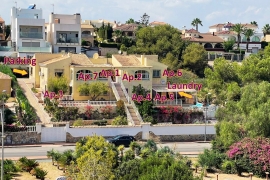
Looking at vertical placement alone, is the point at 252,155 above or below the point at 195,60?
below

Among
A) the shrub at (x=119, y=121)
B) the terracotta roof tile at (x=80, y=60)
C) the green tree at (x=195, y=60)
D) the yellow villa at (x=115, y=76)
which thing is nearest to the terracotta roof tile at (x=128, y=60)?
the yellow villa at (x=115, y=76)

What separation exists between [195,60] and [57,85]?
32.5 m

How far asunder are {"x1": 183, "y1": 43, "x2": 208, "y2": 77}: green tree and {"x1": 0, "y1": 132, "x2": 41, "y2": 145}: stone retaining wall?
42.0 m

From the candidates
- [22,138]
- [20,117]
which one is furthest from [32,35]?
[22,138]

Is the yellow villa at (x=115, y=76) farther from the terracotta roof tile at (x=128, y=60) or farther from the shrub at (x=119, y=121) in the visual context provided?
the shrub at (x=119, y=121)

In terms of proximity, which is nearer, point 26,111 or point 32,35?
point 26,111

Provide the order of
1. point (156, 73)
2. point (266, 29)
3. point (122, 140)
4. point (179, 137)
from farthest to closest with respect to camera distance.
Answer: point (266, 29) → point (156, 73) → point (179, 137) → point (122, 140)

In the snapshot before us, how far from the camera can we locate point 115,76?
55.9m

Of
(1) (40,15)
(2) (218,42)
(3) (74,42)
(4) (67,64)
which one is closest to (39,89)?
(4) (67,64)

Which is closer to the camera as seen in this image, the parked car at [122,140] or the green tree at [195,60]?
the parked car at [122,140]

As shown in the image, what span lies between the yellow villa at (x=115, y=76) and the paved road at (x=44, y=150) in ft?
31.3

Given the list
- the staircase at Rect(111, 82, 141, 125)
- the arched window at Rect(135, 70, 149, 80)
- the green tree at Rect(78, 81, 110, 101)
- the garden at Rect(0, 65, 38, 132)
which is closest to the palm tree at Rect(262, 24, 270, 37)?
the arched window at Rect(135, 70, 149, 80)

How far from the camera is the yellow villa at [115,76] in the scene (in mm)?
53781

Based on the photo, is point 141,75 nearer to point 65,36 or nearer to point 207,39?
point 65,36
